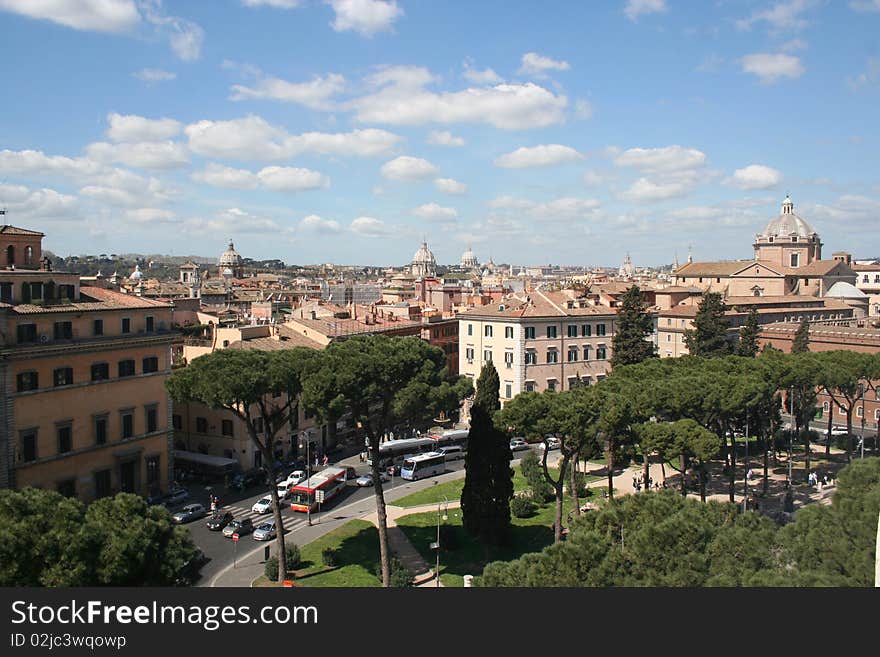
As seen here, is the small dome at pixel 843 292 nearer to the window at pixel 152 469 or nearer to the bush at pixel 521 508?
the bush at pixel 521 508

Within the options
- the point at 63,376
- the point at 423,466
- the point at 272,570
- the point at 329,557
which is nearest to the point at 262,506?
the point at 329,557

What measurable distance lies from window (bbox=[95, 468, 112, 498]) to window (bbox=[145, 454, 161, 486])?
2.18 meters

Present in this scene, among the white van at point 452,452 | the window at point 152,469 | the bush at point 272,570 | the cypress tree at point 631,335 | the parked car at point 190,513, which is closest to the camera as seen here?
the bush at point 272,570

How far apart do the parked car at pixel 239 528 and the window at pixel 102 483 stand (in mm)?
6712

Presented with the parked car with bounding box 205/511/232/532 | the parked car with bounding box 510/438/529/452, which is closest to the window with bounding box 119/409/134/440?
the parked car with bounding box 205/511/232/532

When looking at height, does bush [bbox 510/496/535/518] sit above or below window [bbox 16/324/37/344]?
below

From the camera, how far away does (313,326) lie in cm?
4994

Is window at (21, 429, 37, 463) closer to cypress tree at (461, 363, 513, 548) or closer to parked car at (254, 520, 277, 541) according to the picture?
parked car at (254, 520, 277, 541)

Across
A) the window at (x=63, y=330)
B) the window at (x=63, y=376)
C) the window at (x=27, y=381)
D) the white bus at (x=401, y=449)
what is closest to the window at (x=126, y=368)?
the window at (x=63, y=376)

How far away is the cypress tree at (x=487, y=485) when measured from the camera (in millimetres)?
27141

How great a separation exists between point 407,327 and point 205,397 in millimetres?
33952

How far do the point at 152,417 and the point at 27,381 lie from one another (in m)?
6.85

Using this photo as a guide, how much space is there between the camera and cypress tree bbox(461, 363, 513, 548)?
89.0ft

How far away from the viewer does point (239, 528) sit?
2916 cm
